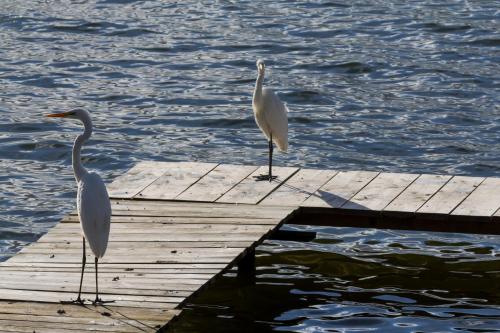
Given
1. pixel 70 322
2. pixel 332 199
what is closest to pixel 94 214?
pixel 70 322

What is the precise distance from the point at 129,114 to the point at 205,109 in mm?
848

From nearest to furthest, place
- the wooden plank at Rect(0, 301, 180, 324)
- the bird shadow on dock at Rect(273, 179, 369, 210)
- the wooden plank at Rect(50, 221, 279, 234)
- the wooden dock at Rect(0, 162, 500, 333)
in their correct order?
the wooden plank at Rect(0, 301, 180, 324) < the wooden dock at Rect(0, 162, 500, 333) < the wooden plank at Rect(50, 221, 279, 234) < the bird shadow on dock at Rect(273, 179, 369, 210)

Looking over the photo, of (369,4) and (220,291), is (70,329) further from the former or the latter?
(369,4)

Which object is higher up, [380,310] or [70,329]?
[70,329]

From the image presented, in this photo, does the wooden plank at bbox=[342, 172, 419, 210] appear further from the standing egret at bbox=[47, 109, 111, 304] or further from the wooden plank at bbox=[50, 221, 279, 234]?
the standing egret at bbox=[47, 109, 111, 304]

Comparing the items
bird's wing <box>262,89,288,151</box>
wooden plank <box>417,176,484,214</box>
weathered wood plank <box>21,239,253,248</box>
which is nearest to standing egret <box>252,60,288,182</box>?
bird's wing <box>262,89,288,151</box>

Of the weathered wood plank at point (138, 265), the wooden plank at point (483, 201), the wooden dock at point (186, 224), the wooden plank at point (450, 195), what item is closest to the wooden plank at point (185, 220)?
the wooden dock at point (186, 224)

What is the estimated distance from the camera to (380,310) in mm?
9125

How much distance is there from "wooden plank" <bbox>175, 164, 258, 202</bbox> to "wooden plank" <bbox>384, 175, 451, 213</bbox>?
4.19 ft

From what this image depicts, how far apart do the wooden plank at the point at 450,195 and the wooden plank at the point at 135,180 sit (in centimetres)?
212

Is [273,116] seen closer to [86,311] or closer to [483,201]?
[483,201]

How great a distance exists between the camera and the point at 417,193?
9.45 m

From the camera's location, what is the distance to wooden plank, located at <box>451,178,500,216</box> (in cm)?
895

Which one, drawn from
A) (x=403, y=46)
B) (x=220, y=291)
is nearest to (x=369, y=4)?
(x=403, y=46)
